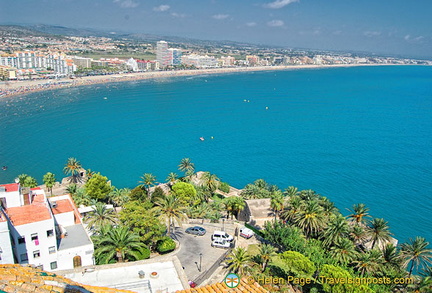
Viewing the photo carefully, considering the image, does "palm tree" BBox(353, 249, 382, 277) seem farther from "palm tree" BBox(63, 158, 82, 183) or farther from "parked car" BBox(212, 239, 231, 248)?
"palm tree" BBox(63, 158, 82, 183)

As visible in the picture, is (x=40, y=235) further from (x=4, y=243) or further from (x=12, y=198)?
(x=12, y=198)

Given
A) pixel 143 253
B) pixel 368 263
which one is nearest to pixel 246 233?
pixel 368 263

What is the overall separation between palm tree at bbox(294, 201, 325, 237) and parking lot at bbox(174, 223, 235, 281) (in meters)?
7.69

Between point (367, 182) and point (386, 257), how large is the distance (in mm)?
40680

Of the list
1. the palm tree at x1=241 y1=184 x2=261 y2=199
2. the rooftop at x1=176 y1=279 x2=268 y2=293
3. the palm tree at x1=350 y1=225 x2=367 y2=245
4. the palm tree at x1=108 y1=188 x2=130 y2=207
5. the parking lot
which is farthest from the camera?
the palm tree at x1=241 y1=184 x2=261 y2=199

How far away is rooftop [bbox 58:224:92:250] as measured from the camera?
26.3 metres

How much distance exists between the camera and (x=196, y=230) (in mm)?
33375

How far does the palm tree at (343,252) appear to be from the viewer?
29.7 metres

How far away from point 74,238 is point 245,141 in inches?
2729

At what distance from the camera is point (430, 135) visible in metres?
102

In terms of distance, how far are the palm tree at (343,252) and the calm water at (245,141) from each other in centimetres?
2553

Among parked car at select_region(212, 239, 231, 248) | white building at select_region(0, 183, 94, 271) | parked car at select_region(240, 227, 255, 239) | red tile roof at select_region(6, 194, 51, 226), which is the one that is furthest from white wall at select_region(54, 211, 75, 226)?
parked car at select_region(240, 227, 255, 239)

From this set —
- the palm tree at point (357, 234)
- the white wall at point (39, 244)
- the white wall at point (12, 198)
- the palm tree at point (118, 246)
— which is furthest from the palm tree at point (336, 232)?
the white wall at point (12, 198)

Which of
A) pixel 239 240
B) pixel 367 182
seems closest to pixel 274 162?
pixel 367 182
